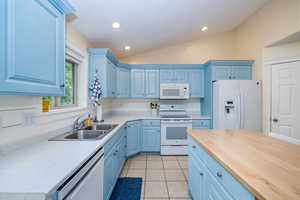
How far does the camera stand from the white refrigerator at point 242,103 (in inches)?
121

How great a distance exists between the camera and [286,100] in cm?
277

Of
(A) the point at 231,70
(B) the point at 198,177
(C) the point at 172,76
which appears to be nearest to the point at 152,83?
(C) the point at 172,76

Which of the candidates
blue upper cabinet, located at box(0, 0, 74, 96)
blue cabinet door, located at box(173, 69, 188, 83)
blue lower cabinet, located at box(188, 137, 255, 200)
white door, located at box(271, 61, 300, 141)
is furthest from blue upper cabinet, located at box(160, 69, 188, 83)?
blue upper cabinet, located at box(0, 0, 74, 96)

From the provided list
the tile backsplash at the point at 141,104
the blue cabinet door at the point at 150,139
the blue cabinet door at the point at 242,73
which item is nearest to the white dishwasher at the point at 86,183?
the blue cabinet door at the point at 150,139

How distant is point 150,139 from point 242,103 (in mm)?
2108

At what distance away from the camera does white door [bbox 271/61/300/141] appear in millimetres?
2637

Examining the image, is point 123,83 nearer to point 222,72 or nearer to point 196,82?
point 196,82

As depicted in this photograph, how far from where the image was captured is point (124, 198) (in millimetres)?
1986

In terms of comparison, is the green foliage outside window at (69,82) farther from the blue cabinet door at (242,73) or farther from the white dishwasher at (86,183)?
the blue cabinet door at (242,73)

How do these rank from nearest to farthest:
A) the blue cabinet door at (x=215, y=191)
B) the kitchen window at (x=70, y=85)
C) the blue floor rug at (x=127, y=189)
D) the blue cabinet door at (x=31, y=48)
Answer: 1. the blue cabinet door at (x=31, y=48)
2. the blue cabinet door at (x=215, y=191)
3. the blue floor rug at (x=127, y=189)
4. the kitchen window at (x=70, y=85)

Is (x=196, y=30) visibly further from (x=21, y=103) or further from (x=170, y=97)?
(x=21, y=103)

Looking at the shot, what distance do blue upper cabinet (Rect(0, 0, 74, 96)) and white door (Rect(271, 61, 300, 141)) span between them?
11.5 ft

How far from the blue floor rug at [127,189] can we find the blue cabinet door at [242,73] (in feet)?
9.79

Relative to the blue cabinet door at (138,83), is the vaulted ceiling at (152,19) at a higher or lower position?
higher
